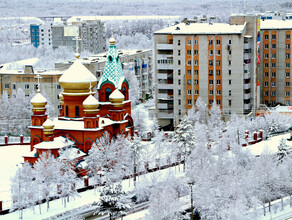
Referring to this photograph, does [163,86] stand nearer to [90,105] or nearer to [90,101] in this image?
[90,101]

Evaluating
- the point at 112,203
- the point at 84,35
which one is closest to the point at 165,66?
the point at 112,203

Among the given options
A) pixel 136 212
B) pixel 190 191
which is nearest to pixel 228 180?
pixel 190 191

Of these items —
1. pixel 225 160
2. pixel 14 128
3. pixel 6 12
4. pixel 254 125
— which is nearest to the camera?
pixel 225 160

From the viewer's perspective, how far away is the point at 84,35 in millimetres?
85250

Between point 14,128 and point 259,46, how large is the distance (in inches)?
657

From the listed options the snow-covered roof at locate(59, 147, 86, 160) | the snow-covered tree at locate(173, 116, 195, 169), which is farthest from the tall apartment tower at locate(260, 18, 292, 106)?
the snow-covered roof at locate(59, 147, 86, 160)

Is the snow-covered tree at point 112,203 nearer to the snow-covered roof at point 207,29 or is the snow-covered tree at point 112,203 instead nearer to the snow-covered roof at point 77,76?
the snow-covered roof at point 77,76

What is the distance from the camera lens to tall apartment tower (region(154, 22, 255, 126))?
Answer: 48.2 metres

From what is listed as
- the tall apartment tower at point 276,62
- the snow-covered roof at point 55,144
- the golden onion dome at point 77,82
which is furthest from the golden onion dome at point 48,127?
the tall apartment tower at point 276,62

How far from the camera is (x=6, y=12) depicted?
151m

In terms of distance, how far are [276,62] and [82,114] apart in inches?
822

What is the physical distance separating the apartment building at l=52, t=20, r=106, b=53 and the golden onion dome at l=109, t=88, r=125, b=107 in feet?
146

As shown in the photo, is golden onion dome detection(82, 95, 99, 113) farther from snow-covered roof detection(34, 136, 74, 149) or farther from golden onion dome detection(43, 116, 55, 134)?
golden onion dome detection(43, 116, 55, 134)

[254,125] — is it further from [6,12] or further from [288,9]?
[6,12]
